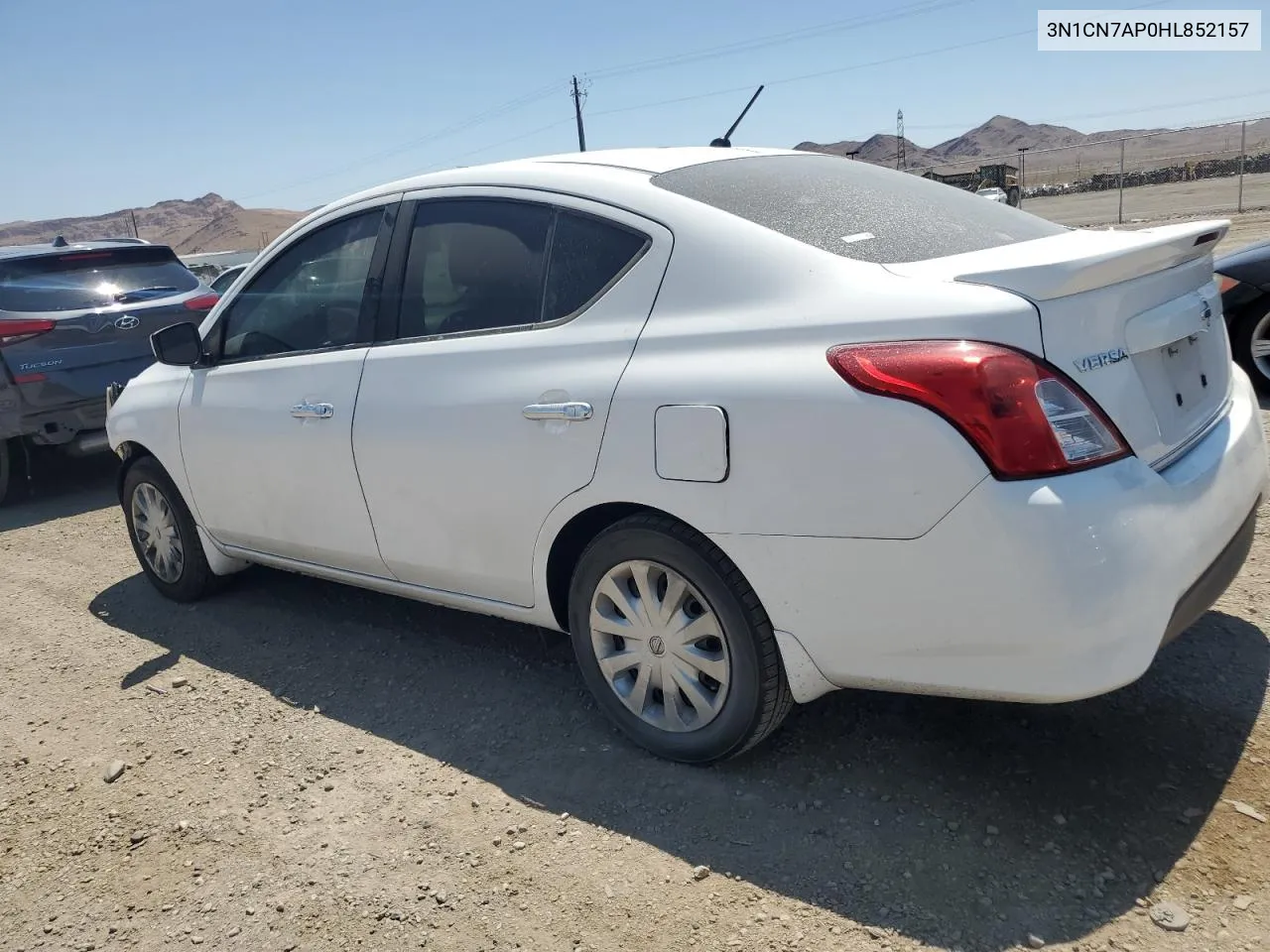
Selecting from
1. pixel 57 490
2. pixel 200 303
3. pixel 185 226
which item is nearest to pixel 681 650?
pixel 200 303

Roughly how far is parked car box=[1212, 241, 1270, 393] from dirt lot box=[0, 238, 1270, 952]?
2.81 m

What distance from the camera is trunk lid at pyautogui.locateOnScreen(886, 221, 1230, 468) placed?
7.52ft

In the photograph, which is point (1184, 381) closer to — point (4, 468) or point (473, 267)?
point (473, 267)

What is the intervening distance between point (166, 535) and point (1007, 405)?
3.97 m

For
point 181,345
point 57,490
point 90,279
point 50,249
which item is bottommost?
point 57,490

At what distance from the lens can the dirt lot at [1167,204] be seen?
1048 inches

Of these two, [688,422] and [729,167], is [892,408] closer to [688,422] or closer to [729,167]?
[688,422]

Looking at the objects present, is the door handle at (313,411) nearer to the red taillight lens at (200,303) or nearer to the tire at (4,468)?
the red taillight lens at (200,303)

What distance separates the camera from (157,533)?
15.8ft

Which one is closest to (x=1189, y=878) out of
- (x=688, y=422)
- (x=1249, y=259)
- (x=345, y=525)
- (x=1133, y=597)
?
(x=1133, y=597)

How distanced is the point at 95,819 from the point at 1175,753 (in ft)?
10.4

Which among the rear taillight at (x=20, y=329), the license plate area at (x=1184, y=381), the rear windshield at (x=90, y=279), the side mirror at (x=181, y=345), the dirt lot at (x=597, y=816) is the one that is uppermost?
the rear windshield at (x=90, y=279)

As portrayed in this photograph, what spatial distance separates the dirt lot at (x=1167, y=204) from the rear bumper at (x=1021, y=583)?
80.0 ft

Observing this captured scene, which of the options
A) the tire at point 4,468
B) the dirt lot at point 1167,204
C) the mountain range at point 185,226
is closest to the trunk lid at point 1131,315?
the tire at point 4,468
